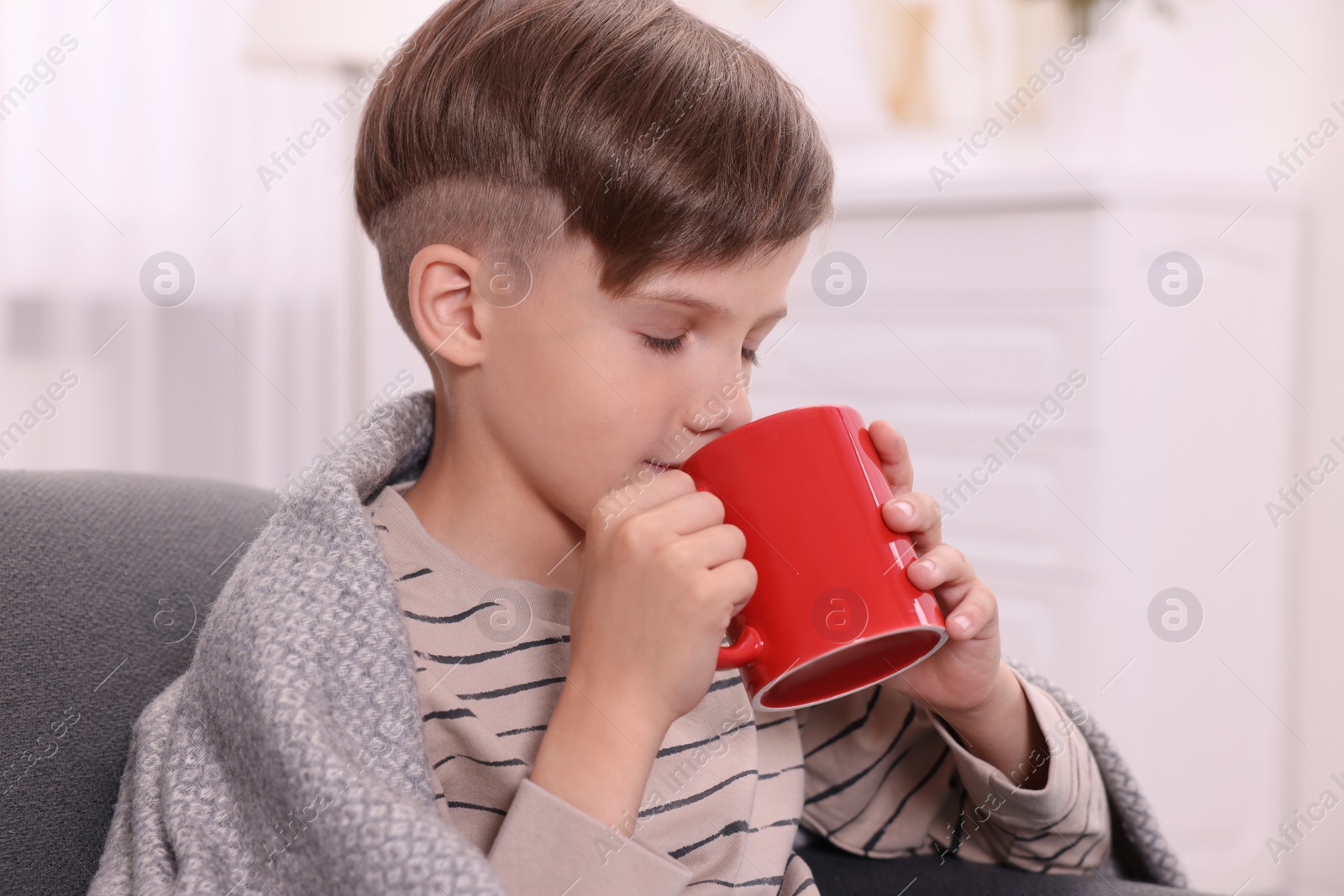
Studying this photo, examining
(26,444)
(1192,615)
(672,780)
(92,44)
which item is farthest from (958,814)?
(92,44)

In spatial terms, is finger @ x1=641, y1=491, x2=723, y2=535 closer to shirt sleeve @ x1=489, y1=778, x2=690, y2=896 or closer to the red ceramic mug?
the red ceramic mug

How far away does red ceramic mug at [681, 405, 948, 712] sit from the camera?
620 mm

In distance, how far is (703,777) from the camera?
0.78 metres

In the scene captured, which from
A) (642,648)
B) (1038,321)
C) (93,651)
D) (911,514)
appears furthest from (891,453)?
(1038,321)

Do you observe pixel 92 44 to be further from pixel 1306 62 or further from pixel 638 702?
pixel 1306 62

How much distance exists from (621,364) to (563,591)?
0.17m

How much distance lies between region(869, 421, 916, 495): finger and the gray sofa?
1.01 ft

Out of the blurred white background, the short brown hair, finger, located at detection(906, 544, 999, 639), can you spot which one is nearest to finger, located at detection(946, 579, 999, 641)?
finger, located at detection(906, 544, 999, 639)

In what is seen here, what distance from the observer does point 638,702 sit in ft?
2.09

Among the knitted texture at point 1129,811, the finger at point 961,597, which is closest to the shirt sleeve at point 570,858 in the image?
the finger at point 961,597

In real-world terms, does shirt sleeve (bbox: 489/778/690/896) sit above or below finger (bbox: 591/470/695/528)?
below

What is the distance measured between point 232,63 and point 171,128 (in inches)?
6.1

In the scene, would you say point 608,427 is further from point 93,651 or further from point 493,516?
point 93,651

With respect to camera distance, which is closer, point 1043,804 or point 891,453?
point 891,453
